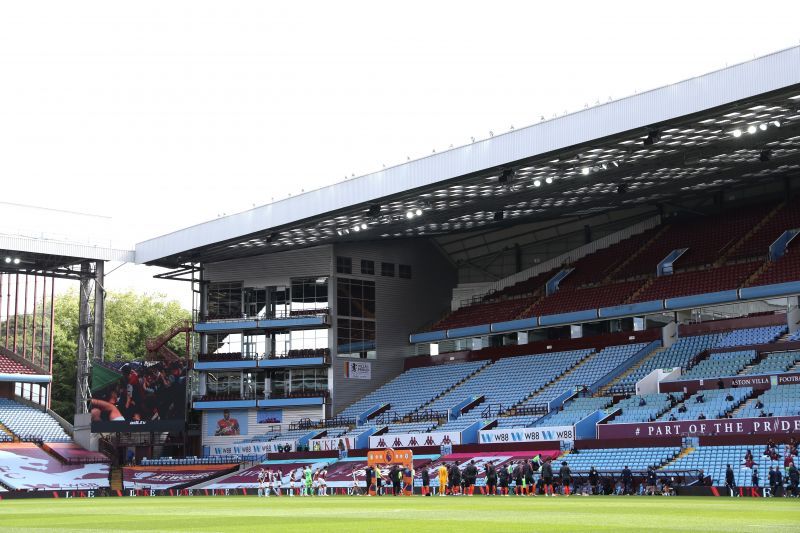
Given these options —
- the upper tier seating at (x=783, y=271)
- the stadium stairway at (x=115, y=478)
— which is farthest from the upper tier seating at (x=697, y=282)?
the stadium stairway at (x=115, y=478)

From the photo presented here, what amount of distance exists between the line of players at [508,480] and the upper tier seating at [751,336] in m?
13.2

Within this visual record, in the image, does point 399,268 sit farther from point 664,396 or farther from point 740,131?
point 740,131

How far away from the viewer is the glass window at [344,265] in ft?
221

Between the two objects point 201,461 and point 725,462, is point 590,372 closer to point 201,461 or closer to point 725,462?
point 725,462

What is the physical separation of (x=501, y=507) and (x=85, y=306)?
4868cm

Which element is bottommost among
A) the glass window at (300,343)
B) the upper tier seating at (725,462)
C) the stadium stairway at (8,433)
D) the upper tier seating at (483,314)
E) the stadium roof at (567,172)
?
the upper tier seating at (725,462)

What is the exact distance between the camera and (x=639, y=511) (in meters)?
24.6

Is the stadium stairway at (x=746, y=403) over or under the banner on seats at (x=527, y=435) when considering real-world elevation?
over

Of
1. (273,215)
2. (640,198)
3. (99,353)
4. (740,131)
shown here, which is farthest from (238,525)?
(99,353)

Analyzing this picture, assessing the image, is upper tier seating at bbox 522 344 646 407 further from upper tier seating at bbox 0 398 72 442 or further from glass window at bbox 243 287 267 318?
upper tier seating at bbox 0 398 72 442

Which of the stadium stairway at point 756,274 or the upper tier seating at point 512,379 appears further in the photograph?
the upper tier seating at point 512,379

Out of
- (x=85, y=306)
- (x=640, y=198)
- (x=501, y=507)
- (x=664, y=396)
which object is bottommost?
(x=501, y=507)

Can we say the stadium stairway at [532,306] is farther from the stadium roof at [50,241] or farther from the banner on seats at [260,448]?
the stadium roof at [50,241]

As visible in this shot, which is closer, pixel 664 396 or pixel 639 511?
pixel 639 511
